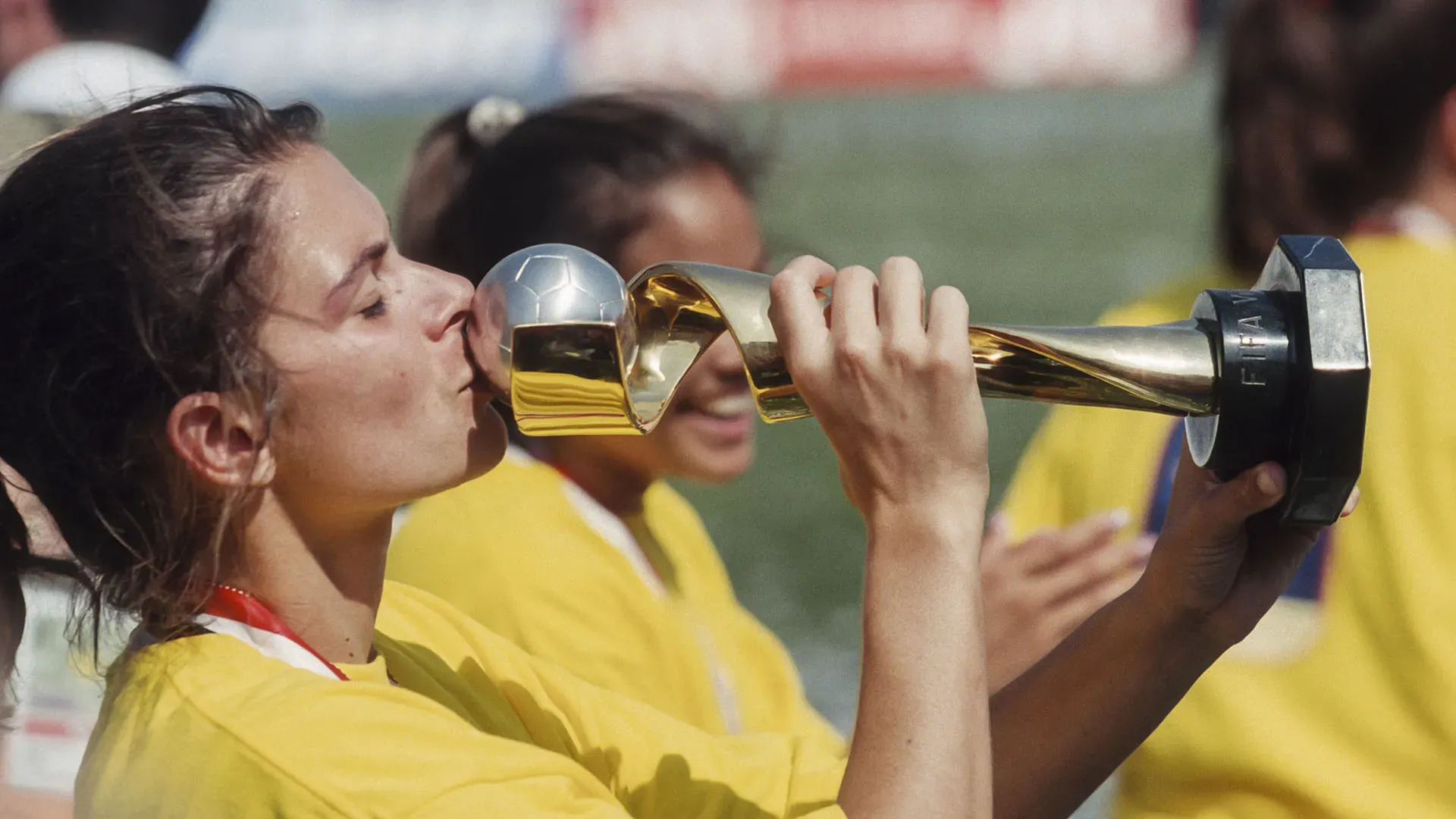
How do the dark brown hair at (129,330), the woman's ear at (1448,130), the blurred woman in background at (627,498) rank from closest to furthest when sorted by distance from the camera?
the dark brown hair at (129,330)
the blurred woman in background at (627,498)
the woman's ear at (1448,130)

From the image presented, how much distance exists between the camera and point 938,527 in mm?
1356

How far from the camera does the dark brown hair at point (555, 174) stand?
2.55m

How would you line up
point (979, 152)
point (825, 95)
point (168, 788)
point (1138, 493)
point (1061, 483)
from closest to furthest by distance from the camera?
point (168, 788), point (1138, 493), point (1061, 483), point (979, 152), point (825, 95)

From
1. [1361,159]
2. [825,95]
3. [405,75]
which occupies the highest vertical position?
[1361,159]

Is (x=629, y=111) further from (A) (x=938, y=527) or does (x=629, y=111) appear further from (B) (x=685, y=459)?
(A) (x=938, y=527)

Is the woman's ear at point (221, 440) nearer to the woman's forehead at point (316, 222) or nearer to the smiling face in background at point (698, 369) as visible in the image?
the woman's forehead at point (316, 222)

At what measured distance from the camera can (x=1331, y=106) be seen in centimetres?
237

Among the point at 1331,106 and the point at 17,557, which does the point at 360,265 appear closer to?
the point at 17,557

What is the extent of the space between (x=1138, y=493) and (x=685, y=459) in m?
0.66

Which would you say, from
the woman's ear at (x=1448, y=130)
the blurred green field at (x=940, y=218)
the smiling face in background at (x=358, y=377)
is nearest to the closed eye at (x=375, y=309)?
the smiling face in background at (x=358, y=377)

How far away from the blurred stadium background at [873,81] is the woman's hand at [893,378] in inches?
387

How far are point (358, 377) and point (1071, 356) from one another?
0.58 m

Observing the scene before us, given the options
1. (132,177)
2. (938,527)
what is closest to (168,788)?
(132,177)

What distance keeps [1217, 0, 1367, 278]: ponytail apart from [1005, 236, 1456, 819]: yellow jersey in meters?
0.26
